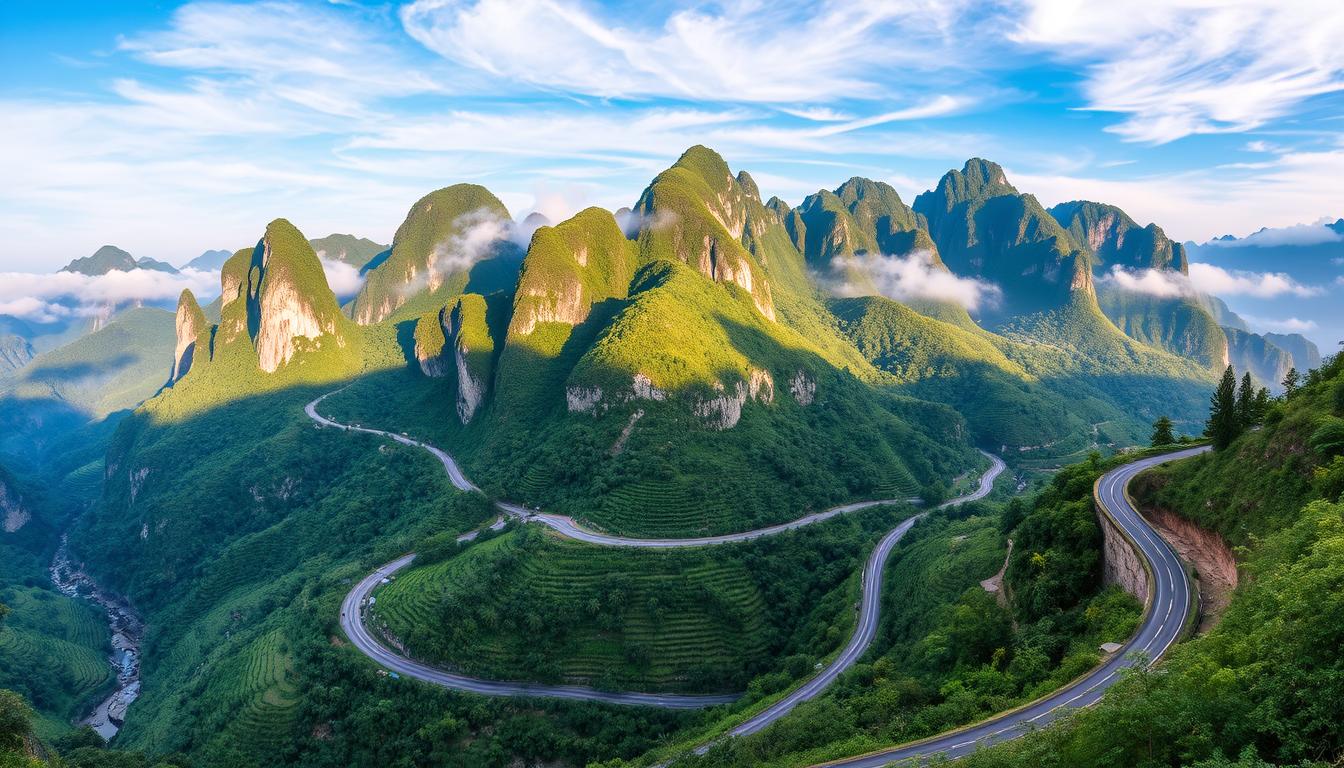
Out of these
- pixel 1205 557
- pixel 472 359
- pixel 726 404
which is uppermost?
pixel 472 359

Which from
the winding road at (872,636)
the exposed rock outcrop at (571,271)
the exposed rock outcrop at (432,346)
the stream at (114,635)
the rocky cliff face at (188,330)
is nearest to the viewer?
the winding road at (872,636)

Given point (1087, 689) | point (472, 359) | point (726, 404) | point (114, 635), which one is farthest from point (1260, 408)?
point (114, 635)

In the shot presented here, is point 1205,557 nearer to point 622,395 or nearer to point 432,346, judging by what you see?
point 622,395

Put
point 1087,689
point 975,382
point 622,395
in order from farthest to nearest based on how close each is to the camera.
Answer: point 975,382 → point 622,395 → point 1087,689

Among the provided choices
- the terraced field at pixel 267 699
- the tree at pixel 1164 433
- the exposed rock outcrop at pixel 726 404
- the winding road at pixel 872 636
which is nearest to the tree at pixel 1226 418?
the winding road at pixel 872 636

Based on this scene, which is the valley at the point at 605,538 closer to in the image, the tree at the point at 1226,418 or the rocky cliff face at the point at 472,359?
the rocky cliff face at the point at 472,359

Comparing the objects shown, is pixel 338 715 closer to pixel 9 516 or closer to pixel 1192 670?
pixel 1192 670
